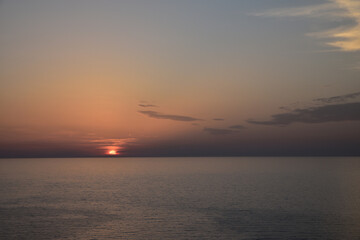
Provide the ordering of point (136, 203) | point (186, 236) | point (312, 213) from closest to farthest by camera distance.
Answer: point (186, 236) → point (312, 213) → point (136, 203)

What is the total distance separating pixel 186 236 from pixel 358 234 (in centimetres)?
2776

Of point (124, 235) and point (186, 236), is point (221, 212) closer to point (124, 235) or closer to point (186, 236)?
point (186, 236)

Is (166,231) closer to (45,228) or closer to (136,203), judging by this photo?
(45,228)

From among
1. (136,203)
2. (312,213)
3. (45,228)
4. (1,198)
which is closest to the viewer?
(45,228)

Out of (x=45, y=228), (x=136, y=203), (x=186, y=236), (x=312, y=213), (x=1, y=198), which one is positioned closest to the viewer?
(x=186, y=236)

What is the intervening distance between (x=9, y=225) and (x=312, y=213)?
61.4 m

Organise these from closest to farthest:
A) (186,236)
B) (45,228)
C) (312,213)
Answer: (186,236)
(45,228)
(312,213)

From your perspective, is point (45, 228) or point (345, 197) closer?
point (45, 228)

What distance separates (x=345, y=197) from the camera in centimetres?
10044

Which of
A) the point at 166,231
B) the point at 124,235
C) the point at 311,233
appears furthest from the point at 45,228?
the point at 311,233

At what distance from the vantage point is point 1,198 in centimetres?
9950

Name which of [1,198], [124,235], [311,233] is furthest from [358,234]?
[1,198]

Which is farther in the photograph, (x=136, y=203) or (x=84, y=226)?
(x=136, y=203)

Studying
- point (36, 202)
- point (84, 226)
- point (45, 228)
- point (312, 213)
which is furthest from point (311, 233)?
point (36, 202)
